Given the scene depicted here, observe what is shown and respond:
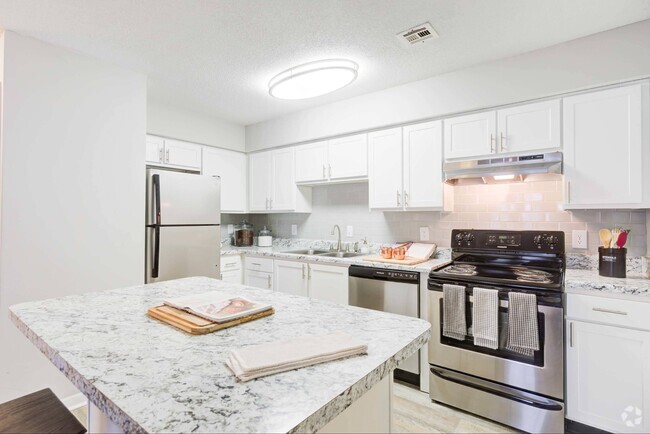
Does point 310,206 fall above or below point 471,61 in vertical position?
below

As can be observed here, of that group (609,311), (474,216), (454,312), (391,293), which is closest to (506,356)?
(454,312)

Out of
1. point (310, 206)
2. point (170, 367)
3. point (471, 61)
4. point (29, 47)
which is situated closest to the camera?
point (170, 367)

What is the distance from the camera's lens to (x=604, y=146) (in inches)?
82.7

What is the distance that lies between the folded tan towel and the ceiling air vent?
1931 millimetres

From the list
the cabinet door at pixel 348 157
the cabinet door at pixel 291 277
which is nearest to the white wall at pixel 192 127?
the cabinet door at pixel 348 157

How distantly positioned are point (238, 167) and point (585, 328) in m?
3.64

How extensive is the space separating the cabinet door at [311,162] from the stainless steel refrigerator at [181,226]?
2.93 feet

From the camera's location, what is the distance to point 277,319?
1149mm

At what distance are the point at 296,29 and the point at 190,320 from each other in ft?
5.97

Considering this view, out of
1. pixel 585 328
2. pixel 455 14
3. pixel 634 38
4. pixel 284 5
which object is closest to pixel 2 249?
pixel 284 5

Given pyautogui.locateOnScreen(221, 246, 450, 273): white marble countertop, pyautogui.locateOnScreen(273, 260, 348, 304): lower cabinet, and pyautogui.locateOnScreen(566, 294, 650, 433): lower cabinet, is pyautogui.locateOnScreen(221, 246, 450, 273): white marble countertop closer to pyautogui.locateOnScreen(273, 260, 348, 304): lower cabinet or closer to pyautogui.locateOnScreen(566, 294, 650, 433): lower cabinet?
pyautogui.locateOnScreen(273, 260, 348, 304): lower cabinet

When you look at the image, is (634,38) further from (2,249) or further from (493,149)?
(2,249)

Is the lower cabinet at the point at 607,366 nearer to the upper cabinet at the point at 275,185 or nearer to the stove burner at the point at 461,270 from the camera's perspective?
the stove burner at the point at 461,270

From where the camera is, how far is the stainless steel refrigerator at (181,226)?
281 centimetres
